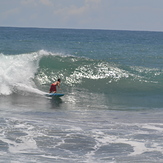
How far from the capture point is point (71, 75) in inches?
1164

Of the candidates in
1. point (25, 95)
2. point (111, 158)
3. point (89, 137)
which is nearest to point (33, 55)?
point (25, 95)

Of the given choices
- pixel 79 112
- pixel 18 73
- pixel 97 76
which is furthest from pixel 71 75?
pixel 79 112

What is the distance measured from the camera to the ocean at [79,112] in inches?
501

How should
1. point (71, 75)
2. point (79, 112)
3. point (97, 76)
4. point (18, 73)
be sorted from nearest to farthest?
point (79, 112) < point (18, 73) < point (97, 76) < point (71, 75)

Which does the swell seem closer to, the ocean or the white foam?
the ocean

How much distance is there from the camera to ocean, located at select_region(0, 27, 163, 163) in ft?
41.8

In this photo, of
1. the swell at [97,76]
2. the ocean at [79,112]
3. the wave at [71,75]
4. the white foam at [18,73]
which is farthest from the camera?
the swell at [97,76]

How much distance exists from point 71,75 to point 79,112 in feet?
36.0

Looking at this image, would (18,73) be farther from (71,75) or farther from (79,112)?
(79,112)

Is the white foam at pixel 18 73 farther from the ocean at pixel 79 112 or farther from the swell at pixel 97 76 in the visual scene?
the swell at pixel 97 76

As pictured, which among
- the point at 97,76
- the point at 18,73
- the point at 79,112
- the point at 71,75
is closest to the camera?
the point at 79,112

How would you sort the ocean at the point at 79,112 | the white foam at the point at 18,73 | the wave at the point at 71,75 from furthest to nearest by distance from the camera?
1. the wave at the point at 71,75
2. the white foam at the point at 18,73
3. the ocean at the point at 79,112

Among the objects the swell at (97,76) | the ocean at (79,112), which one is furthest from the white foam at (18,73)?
the swell at (97,76)

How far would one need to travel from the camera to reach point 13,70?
1057 inches
